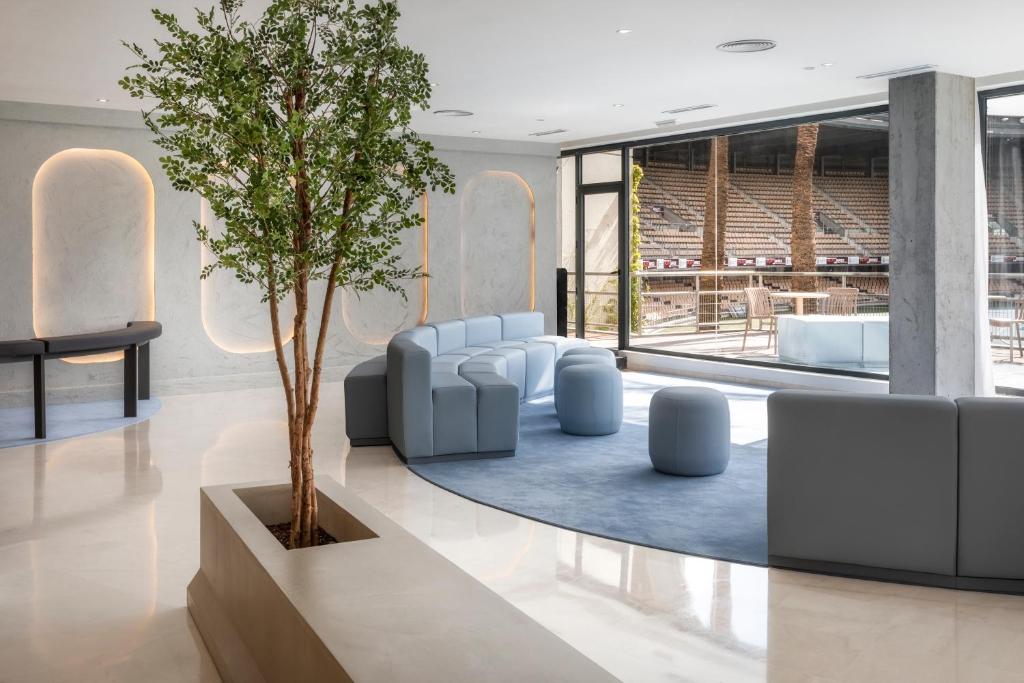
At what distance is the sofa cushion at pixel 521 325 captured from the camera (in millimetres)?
10320

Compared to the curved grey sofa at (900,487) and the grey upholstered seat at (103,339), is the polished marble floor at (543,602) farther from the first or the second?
the grey upholstered seat at (103,339)

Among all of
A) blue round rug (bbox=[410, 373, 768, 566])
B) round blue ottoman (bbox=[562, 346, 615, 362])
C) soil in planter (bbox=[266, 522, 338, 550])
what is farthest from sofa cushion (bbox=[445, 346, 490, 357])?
soil in planter (bbox=[266, 522, 338, 550])

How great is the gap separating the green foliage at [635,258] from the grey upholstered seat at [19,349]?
7.20 m

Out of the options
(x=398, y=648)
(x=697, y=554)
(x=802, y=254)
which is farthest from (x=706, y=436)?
(x=802, y=254)

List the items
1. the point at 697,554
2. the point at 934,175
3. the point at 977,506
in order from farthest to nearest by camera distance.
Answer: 1. the point at 934,175
2. the point at 697,554
3. the point at 977,506

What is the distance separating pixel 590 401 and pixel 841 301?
387 centimetres

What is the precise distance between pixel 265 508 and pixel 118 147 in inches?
275

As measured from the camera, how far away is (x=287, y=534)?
11.4ft

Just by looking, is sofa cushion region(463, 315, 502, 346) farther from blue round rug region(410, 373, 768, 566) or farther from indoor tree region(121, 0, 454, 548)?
indoor tree region(121, 0, 454, 548)

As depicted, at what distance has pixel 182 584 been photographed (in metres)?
4.20

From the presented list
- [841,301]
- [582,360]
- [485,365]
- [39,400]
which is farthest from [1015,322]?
[39,400]

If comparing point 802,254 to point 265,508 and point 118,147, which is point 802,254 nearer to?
point 118,147

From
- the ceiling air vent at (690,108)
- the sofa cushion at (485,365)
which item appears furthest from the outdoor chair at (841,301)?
the sofa cushion at (485,365)

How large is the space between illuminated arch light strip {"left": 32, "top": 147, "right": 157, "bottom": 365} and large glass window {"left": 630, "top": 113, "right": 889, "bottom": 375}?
19.7 feet
